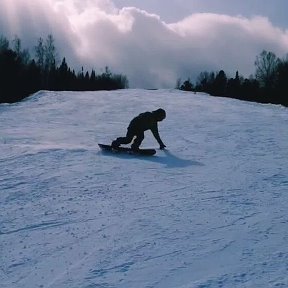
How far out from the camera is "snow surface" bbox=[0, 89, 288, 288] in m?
5.66

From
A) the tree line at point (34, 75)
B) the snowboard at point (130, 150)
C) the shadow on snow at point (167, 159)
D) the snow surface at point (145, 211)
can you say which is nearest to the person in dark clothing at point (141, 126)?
the snowboard at point (130, 150)

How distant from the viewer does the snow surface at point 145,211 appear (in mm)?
5664

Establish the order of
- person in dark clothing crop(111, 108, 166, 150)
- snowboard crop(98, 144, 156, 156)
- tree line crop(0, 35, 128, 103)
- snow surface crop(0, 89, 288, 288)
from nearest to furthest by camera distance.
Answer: snow surface crop(0, 89, 288, 288)
snowboard crop(98, 144, 156, 156)
person in dark clothing crop(111, 108, 166, 150)
tree line crop(0, 35, 128, 103)

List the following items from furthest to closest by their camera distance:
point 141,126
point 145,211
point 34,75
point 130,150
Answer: point 34,75, point 141,126, point 130,150, point 145,211

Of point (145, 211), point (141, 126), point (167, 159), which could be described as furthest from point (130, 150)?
point (145, 211)

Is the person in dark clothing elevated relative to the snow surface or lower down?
elevated

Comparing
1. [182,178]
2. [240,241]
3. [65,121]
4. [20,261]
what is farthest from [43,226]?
[65,121]

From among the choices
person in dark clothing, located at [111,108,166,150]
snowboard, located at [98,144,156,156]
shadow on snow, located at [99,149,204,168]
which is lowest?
shadow on snow, located at [99,149,204,168]

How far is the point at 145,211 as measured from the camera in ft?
25.4

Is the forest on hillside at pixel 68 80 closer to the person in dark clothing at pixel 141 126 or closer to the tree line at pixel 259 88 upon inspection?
the tree line at pixel 259 88

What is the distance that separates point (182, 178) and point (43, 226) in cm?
368

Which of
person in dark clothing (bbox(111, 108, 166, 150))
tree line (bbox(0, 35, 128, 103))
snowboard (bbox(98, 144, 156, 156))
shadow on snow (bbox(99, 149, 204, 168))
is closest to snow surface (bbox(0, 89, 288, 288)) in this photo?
shadow on snow (bbox(99, 149, 204, 168))

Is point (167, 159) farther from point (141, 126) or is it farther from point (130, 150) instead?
point (141, 126)

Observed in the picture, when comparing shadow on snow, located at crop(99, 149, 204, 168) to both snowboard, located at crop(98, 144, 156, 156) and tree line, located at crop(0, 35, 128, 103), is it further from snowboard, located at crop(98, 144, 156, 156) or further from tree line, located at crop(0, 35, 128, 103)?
tree line, located at crop(0, 35, 128, 103)
